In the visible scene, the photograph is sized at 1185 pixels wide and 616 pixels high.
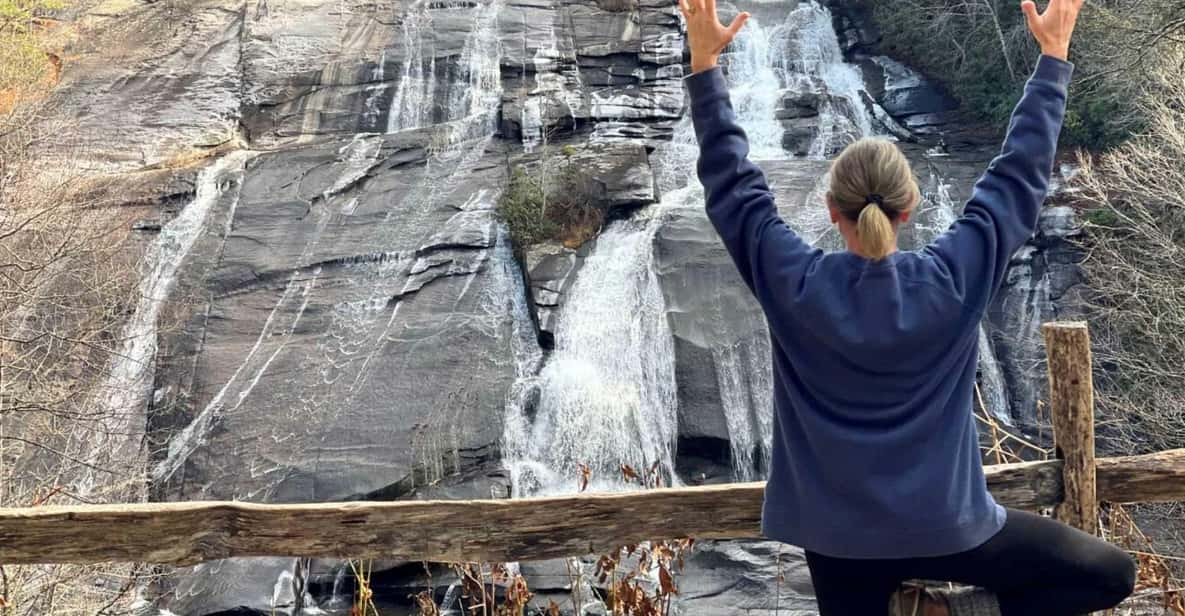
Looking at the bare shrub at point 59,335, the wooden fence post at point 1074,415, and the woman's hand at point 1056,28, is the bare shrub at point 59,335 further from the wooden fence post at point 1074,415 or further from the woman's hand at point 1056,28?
the woman's hand at point 1056,28

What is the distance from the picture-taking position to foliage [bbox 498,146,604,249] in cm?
1458

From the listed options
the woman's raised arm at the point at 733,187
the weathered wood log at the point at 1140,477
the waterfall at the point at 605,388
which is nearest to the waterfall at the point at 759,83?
the waterfall at the point at 605,388

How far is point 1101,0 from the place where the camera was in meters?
16.5

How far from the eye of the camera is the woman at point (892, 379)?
83.7 inches

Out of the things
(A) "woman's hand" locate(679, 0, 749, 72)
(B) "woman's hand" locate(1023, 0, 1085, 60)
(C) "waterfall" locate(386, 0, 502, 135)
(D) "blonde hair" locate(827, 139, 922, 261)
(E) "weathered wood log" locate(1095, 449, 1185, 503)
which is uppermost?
(B) "woman's hand" locate(1023, 0, 1085, 60)

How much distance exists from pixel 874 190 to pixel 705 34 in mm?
587

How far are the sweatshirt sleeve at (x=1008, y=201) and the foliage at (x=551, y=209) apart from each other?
1223cm

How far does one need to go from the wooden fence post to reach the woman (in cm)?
115

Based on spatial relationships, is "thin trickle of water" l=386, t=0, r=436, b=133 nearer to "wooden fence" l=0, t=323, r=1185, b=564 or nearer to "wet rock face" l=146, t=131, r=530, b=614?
"wet rock face" l=146, t=131, r=530, b=614

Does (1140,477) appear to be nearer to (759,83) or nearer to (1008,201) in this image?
(1008,201)

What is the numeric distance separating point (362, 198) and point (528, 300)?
3.50 metres

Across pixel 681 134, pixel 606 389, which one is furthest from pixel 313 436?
pixel 681 134

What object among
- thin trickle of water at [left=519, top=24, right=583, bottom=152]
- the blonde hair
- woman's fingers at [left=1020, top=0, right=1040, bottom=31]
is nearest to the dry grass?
thin trickle of water at [left=519, top=24, right=583, bottom=152]

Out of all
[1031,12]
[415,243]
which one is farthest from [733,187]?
[415,243]
